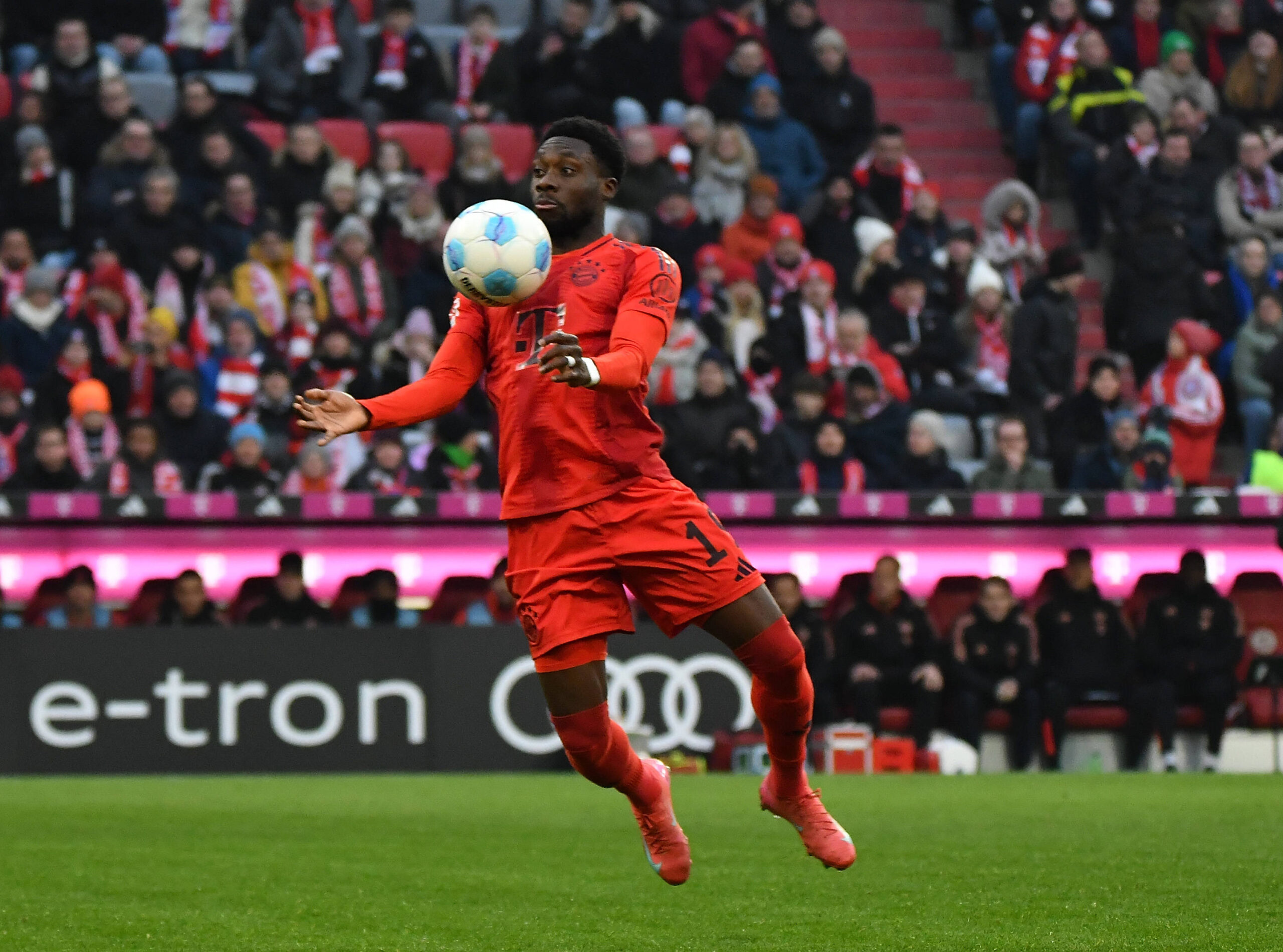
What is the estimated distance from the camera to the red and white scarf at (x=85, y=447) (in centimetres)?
1437

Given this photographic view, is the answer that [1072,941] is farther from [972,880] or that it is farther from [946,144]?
[946,144]

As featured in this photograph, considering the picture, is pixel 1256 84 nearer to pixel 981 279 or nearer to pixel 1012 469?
pixel 981 279

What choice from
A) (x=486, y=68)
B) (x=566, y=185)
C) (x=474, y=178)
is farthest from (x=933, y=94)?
(x=566, y=185)

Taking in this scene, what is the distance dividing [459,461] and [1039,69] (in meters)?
7.69

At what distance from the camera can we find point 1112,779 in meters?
12.8

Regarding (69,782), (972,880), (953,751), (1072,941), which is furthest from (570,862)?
(953,751)

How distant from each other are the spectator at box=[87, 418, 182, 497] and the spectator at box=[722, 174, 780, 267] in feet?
16.6

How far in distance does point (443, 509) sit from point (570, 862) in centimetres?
617

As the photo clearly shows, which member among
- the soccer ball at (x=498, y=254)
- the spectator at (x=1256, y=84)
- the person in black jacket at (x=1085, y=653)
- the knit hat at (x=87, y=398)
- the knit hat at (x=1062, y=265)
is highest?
the spectator at (x=1256, y=84)

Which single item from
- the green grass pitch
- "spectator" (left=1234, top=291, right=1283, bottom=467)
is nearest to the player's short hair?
the green grass pitch

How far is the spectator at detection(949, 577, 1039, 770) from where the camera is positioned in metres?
14.2

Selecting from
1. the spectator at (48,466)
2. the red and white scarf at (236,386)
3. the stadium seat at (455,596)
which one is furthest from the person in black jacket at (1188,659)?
the spectator at (48,466)

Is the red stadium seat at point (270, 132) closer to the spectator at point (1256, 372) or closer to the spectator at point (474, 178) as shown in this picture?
the spectator at point (474, 178)

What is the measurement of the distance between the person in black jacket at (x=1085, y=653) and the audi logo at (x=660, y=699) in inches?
83.0
